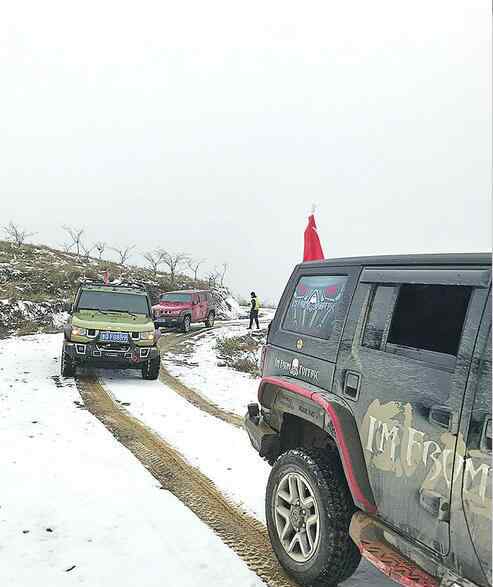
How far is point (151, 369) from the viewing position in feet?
32.1

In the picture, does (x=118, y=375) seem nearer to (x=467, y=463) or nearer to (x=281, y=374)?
(x=281, y=374)

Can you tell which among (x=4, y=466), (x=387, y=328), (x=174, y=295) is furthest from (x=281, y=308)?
(x=174, y=295)

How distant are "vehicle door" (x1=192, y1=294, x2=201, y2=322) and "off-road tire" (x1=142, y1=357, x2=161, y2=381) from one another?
11200 millimetres

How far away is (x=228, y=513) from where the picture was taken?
4.24m

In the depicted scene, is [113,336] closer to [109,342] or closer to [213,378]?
[109,342]

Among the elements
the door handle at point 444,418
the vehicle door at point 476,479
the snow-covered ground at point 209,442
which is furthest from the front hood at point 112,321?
the vehicle door at point 476,479

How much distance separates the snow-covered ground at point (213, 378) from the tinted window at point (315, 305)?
178 inches

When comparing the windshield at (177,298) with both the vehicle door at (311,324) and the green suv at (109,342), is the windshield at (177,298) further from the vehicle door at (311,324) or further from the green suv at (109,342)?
the vehicle door at (311,324)

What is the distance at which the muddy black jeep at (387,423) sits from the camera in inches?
87.0

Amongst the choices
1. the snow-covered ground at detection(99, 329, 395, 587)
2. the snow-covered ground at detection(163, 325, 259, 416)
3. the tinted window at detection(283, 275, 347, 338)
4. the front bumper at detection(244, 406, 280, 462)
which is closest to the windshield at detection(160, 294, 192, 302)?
the snow-covered ground at detection(163, 325, 259, 416)

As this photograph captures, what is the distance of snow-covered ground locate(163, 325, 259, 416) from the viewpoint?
29.6ft

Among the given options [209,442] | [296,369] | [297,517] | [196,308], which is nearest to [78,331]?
[209,442]

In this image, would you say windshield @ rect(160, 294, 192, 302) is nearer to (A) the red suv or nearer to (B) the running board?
(A) the red suv

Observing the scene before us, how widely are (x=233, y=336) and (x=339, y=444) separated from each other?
1639cm
